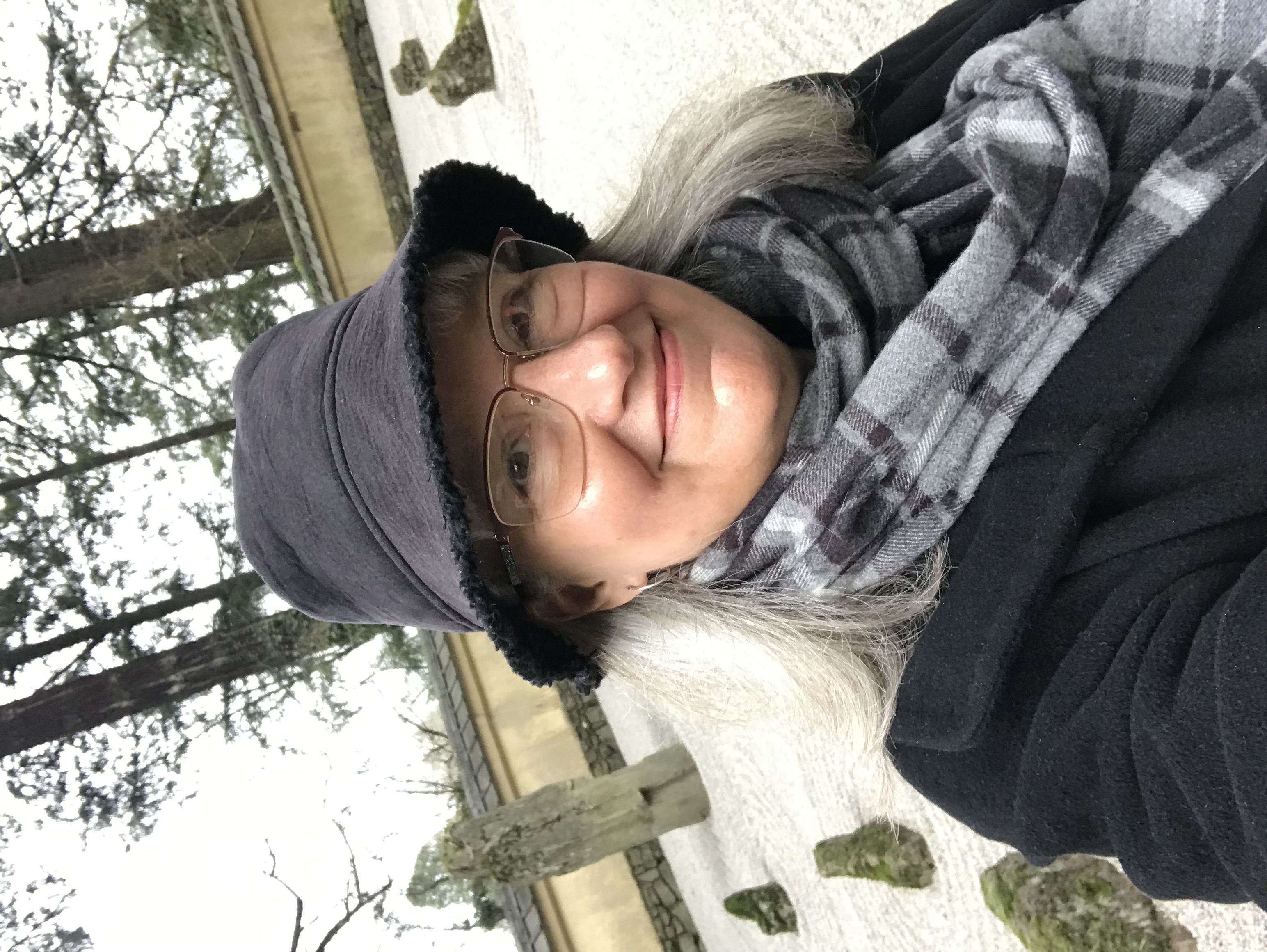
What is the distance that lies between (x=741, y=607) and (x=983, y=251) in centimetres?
51

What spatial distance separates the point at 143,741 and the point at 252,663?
0.50 meters

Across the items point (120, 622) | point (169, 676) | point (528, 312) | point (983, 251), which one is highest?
point (120, 622)

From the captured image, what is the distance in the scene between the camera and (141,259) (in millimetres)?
4062

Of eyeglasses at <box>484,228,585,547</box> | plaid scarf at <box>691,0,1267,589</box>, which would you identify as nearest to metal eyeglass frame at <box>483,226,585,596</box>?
eyeglasses at <box>484,228,585,547</box>

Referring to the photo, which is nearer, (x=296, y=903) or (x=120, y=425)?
(x=296, y=903)

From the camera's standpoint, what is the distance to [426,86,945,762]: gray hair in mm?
1110

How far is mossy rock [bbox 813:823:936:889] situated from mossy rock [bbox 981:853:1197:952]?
0.28 m

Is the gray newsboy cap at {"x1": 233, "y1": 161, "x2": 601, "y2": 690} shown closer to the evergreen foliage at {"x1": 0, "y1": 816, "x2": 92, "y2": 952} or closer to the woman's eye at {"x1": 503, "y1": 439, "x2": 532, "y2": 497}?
the woman's eye at {"x1": 503, "y1": 439, "x2": 532, "y2": 497}

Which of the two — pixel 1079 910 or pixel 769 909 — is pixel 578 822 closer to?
pixel 769 909

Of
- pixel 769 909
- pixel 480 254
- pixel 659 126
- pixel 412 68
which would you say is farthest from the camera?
pixel 412 68

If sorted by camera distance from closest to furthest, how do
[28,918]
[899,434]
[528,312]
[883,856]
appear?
[899,434] < [528,312] < [883,856] < [28,918]

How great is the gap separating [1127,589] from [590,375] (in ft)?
1.94

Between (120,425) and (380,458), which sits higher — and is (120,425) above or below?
above

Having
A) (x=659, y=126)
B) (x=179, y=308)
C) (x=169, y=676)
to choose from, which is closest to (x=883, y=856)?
(x=659, y=126)
